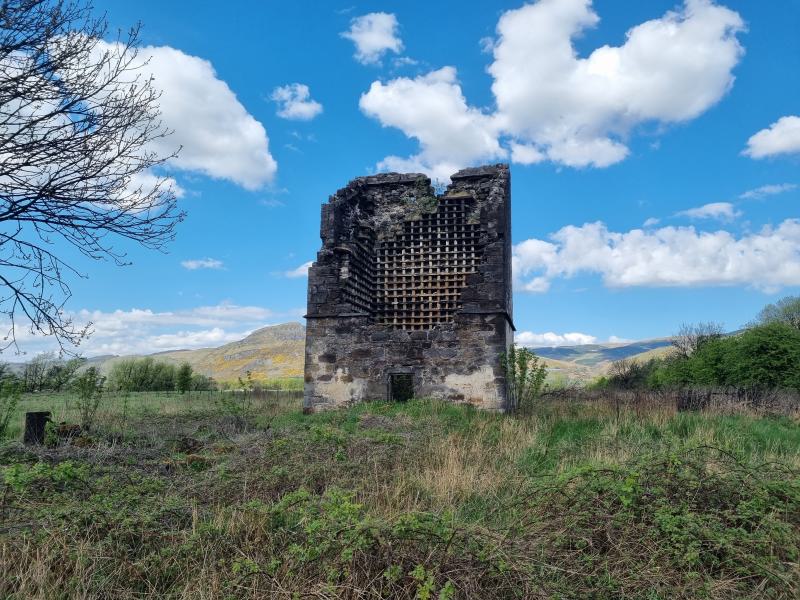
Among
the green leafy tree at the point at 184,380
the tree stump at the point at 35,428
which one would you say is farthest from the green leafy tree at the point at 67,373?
the green leafy tree at the point at 184,380

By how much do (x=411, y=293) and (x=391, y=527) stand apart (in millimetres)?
11848

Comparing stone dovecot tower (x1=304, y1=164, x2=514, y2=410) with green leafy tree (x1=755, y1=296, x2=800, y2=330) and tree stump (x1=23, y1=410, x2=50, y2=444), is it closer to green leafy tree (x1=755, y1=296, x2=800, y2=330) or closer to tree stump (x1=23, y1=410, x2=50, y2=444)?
tree stump (x1=23, y1=410, x2=50, y2=444)

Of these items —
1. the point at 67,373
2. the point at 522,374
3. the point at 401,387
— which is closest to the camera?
the point at 67,373

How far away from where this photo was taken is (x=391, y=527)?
337 centimetres

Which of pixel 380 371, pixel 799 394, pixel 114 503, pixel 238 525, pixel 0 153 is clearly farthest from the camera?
pixel 799 394

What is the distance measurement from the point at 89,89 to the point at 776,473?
9.23 meters

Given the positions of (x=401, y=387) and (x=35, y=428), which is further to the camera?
(x=401, y=387)

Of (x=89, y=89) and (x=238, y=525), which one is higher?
(x=89, y=89)

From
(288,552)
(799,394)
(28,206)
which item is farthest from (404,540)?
(799,394)

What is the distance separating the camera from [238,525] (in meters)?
3.97

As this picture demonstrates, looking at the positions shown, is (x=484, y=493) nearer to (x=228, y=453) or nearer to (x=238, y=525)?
(x=238, y=525)

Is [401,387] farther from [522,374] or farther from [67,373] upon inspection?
[67,373]

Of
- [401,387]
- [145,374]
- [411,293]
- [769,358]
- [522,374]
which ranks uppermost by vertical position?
[411,293]

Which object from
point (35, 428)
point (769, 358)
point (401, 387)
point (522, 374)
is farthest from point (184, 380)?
point (769, 358)
